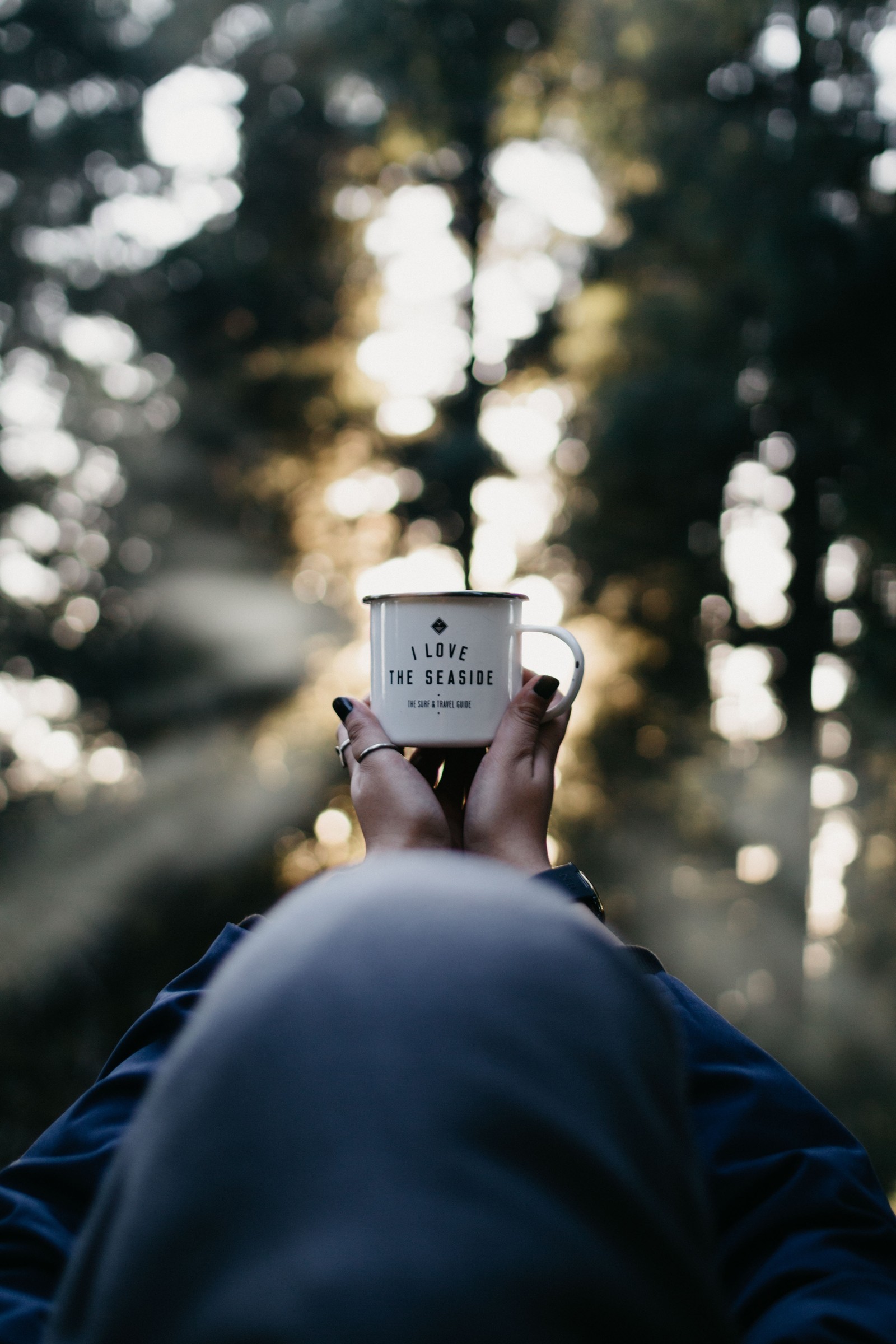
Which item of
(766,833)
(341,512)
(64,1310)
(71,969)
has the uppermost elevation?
(341,512)

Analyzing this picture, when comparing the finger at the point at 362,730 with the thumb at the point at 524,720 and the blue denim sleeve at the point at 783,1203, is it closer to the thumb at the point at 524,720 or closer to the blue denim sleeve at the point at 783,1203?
the thumb at the point at 524,720

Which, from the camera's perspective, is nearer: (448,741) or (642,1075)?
(642,1075)

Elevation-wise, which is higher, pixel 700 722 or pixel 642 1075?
pixel 642 1075

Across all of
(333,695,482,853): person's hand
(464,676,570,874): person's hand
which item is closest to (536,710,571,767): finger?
(464,676,570,874): person's hand

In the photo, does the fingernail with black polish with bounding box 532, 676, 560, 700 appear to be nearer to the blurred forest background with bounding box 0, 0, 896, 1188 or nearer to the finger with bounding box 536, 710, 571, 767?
the finger with bounding box 536, 710, 571, 767

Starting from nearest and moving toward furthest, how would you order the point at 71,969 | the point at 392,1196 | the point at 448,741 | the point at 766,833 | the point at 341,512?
the point at 392,1196, the point at 448,741, the point at 71,969, the point at 766,833, the point at 341,512

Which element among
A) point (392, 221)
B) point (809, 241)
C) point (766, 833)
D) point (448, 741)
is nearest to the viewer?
point (448, 741)

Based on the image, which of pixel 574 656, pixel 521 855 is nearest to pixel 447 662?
pixel 574 656

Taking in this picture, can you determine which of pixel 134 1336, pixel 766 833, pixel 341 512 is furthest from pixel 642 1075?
pixel 341 512

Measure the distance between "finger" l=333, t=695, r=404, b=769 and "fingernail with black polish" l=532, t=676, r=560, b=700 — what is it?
0.25 metres

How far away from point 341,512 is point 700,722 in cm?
394

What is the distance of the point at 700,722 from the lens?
9.05m

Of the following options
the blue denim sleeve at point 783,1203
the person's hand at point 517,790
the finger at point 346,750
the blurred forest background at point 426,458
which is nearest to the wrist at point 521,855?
the person's hand at point 517,790

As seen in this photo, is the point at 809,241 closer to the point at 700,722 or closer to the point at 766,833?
the point at 700,722
